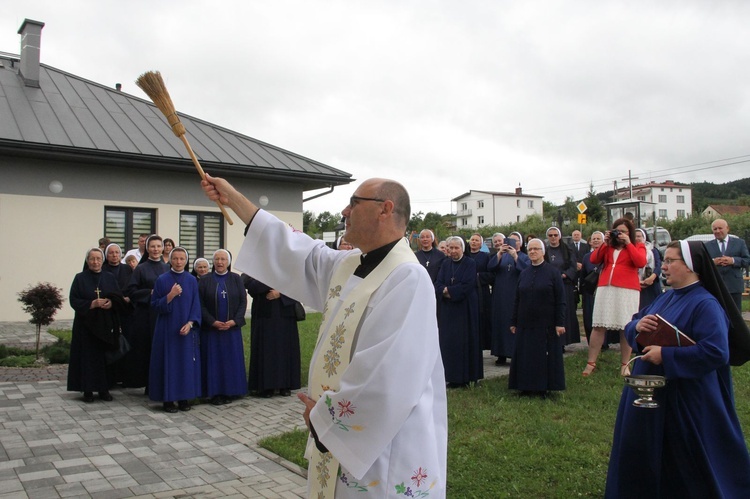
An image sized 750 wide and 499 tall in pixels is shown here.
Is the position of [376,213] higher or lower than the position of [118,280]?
higher

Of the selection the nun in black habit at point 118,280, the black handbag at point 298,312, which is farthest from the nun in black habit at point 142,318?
the black handbag at point 298,312

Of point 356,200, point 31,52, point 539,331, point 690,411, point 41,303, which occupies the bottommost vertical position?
point 690,411

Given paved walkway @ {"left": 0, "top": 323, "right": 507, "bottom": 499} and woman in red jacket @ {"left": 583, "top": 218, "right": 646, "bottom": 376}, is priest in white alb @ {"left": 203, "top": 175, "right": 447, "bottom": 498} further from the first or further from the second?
woman in red jacket @ {"left": 583, "top": 218, "right": 646, "bottom": 376}

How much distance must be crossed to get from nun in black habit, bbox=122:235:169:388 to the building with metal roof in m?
7.49

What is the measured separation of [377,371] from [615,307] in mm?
7477

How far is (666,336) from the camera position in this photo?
4188 mm

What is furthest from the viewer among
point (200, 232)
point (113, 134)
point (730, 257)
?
point (200, 232)

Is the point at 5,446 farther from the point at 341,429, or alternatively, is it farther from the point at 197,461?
the point at 341,429

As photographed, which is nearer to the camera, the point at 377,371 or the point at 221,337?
the point at 377,371

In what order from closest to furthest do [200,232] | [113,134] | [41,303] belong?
[41,303], [113,134], [200,232]

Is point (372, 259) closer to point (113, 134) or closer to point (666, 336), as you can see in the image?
point (666, 336)

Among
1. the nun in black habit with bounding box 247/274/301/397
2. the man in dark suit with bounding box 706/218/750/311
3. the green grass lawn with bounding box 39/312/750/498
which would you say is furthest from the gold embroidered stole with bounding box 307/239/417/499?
the man in dark suit with bounding box 706/218/750/311

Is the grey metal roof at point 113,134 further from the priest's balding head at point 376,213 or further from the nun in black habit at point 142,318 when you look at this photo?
the priest's balding head at point 376,213

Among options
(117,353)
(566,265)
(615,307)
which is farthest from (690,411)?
(566,265)
